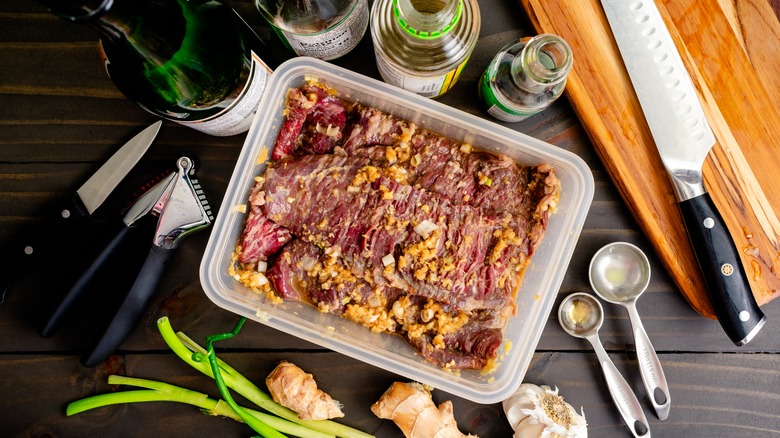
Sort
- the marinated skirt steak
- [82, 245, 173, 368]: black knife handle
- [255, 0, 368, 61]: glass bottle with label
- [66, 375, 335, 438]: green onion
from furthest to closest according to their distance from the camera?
[66, 375, 335, 438]: green onion → [82, 245, 173, 368]: black knife handle → the marinated skirt steak → [255, 0, 368, 61]: glass bottle with label

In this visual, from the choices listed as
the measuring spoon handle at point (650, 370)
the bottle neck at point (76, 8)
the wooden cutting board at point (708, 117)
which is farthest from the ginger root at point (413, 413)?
the bottle neck at point (76, 8)

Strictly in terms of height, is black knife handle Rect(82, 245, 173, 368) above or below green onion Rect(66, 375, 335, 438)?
above

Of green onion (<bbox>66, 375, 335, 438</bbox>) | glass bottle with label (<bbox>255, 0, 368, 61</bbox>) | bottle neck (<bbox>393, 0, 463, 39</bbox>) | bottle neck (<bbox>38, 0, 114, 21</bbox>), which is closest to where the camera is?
bottle neck (<bbox>38, 0, 114, 21</bbox>)

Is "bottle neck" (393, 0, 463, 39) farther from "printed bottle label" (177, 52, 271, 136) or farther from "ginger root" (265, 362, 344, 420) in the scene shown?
"ginger root" (265, 362, 344, 420)

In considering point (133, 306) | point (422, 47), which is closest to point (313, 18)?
point (422, 47)

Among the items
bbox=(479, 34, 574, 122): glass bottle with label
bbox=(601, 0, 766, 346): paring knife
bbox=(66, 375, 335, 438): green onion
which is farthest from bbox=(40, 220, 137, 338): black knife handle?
bbox=(601, 0, 766, 346): paring knife

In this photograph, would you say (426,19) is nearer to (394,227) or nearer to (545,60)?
(545,60)

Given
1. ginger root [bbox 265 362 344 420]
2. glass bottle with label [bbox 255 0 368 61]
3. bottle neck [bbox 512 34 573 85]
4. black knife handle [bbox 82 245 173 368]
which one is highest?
glass bottle with label [bbox 255 0 368 61]
